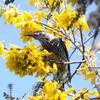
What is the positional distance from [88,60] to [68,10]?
→ 40.5 inches

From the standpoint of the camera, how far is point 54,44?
5.26m

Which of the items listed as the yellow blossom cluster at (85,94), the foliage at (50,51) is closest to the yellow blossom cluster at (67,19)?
the foliage at (50,51)

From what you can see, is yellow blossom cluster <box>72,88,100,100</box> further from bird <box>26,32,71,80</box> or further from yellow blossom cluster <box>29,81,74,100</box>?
bird <box>26,32,71,80</box>

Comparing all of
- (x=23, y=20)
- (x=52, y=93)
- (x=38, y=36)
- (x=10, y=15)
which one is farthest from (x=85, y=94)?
(x=10, y=15)

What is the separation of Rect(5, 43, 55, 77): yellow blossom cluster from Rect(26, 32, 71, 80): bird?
0.45 meters

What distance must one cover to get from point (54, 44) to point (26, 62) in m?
0.91

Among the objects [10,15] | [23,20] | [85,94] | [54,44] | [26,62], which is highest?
[10,15]

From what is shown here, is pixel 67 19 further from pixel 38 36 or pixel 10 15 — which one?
pixel 10 15

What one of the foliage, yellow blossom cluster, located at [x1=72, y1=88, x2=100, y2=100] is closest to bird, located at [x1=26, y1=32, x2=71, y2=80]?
the foliage

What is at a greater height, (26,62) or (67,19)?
(67,19)

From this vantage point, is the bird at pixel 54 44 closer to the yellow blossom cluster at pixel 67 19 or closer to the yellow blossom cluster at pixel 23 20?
the yellow blossom cluster at pixel 23 20

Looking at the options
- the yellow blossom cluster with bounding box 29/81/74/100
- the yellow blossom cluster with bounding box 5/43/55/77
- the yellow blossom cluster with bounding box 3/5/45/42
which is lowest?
the yellow blossom cluster with bounding box 29/81/74/100

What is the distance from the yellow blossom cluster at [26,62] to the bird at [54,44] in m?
0.45

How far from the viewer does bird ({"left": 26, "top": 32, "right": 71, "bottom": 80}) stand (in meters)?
5.05
